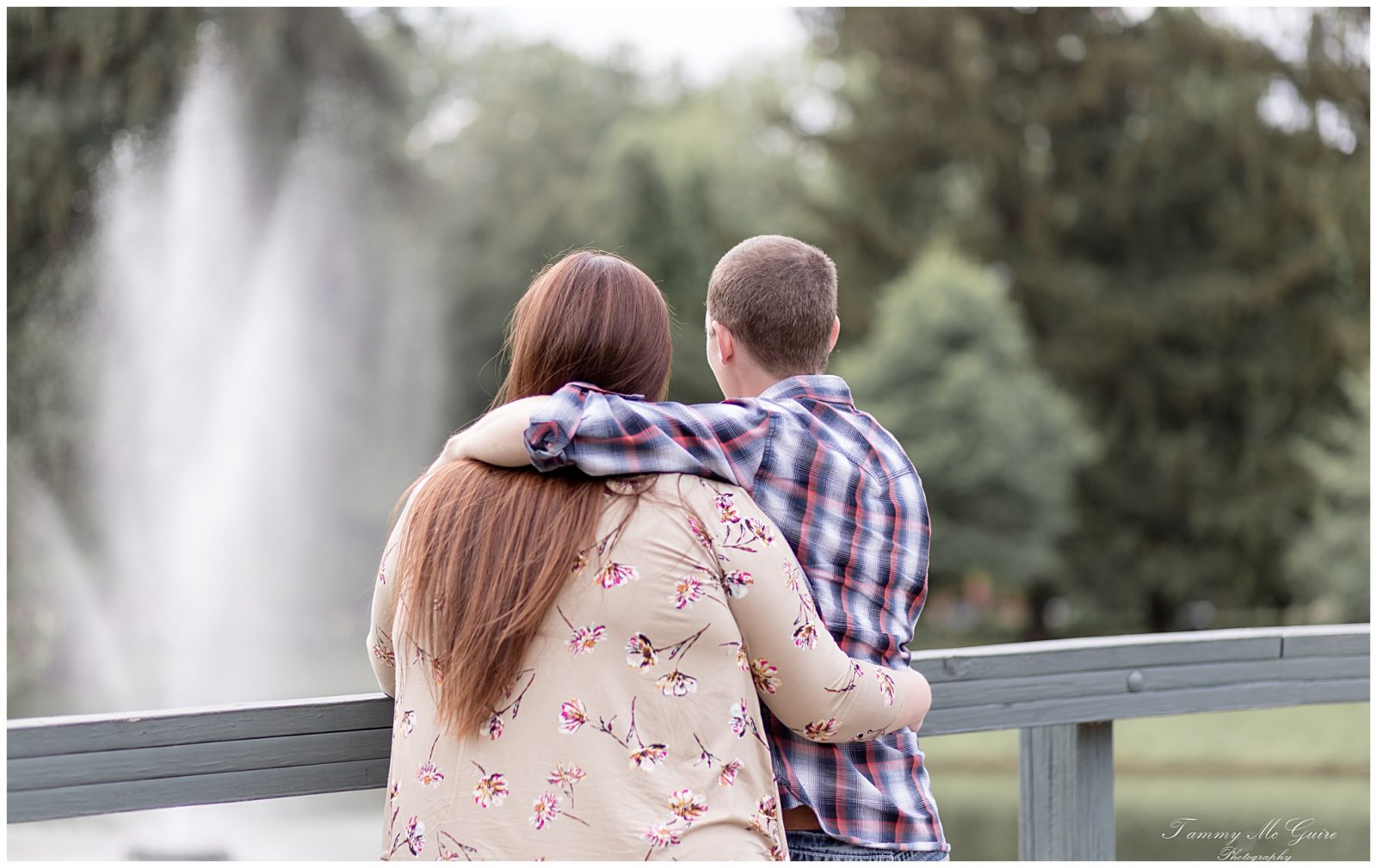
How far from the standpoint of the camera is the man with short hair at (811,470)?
5.13ft

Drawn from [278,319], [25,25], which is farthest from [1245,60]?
[25,25]

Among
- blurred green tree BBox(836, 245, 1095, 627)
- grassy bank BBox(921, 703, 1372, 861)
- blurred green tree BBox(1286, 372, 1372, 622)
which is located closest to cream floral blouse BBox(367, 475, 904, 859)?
grassy bank BBox(921, 703, 1372, 861)

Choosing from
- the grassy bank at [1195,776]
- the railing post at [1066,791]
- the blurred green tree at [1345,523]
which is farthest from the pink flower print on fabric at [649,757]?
the blurred green tree at [1345,523]

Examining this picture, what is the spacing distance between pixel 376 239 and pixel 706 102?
901 centimetres

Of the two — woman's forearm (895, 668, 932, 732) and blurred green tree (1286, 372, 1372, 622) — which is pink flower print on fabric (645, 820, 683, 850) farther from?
blurred green tree (1286, 372, 1372, 622)

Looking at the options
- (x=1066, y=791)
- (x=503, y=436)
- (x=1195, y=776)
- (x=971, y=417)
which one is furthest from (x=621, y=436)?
(x=971, y=417)

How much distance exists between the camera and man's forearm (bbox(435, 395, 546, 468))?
153 cm

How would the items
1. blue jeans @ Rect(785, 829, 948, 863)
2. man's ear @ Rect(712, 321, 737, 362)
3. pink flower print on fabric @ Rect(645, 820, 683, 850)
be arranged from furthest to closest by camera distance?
man's ear @ Rect(712, 321, 737, 362) < blue jeans @ Rect(785, 829, 948, 863) < pink flower print on fabric @ Rect(645, 820, 683, 850)

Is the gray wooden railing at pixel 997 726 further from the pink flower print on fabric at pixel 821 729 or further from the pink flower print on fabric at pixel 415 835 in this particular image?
the pink flower print on fabric at pixel 821 729

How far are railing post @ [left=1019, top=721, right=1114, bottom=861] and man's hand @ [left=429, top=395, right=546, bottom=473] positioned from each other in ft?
3.91

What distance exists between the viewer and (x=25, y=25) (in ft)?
50.2

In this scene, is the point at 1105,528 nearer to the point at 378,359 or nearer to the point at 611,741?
the point at 378,359

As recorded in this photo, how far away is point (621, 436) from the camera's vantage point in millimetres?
1518

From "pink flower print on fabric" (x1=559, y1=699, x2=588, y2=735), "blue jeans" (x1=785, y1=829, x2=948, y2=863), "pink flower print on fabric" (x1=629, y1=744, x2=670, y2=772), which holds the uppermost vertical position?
"pink flower print on fabric" (x1=559, y1=699, x2=588, y2=735)
